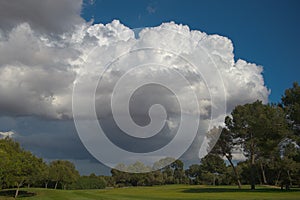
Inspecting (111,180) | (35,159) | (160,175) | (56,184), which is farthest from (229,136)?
(111,180)

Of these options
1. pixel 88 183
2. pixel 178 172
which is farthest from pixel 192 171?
pixel 88 183

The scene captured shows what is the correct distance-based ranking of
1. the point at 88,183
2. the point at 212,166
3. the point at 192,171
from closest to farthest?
1. the point at 212,166
2. the point at 88,183
3. the point at 192,171

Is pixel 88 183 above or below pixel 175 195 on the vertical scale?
above

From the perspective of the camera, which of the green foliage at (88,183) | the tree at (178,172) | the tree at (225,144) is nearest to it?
the tree at (225,144)

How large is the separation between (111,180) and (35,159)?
113 metres

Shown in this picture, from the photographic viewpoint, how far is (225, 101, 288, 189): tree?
66.7 metres

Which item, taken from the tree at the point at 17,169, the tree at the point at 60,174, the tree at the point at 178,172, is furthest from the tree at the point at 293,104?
the tree at the point at 178,172

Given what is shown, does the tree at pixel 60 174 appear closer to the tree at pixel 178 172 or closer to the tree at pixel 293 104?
the tree at pixel 178 172

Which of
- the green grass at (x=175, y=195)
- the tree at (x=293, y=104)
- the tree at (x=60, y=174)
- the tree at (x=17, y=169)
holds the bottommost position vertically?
the green grass at (x=175, y=195)

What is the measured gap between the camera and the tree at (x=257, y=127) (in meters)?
66.7

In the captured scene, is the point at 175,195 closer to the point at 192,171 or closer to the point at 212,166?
the point at 212,166

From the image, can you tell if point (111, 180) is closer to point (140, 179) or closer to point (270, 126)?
point (140, 179)

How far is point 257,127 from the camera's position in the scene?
6862 centimetres

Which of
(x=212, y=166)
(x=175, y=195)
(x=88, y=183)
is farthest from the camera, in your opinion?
(x=88, y=183)
